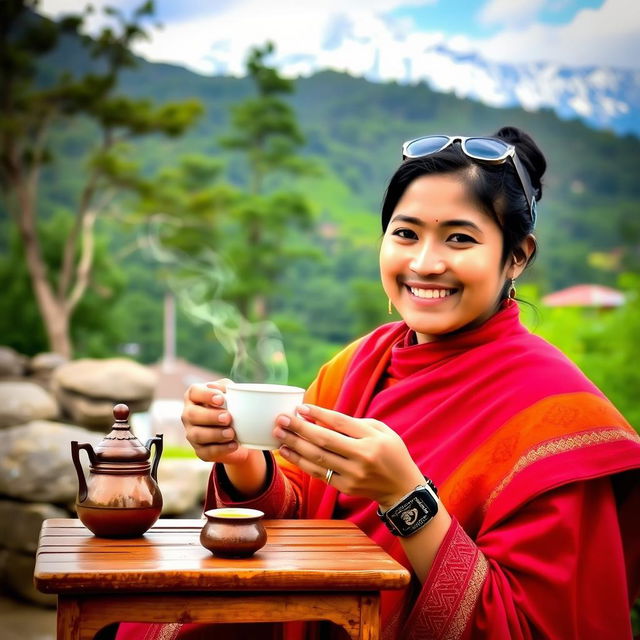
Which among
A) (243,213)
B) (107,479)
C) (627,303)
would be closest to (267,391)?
(107,479)

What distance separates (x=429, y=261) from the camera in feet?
5.67

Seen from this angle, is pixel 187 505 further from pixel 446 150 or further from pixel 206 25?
pixel 206 25

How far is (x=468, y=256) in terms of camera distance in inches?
67.6

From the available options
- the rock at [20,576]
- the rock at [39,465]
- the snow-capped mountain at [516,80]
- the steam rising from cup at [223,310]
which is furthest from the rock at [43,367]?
the snow-capped mountain at [516,80]

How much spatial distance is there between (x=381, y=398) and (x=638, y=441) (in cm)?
50

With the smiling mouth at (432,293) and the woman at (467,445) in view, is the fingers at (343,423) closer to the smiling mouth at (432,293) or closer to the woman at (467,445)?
the woman at (467,445)

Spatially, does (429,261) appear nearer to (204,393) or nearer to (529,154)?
(529,154)

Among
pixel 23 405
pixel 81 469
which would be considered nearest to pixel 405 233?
pixel 81 469

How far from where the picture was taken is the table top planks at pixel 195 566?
1271 mm

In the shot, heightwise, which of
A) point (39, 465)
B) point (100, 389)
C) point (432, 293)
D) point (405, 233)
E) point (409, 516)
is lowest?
point (100, 389)

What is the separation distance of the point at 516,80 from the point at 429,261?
93.7ft

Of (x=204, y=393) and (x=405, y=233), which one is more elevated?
(x=405, y=233)

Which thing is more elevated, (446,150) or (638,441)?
(446,150)

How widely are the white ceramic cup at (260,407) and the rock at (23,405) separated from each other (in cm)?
650
